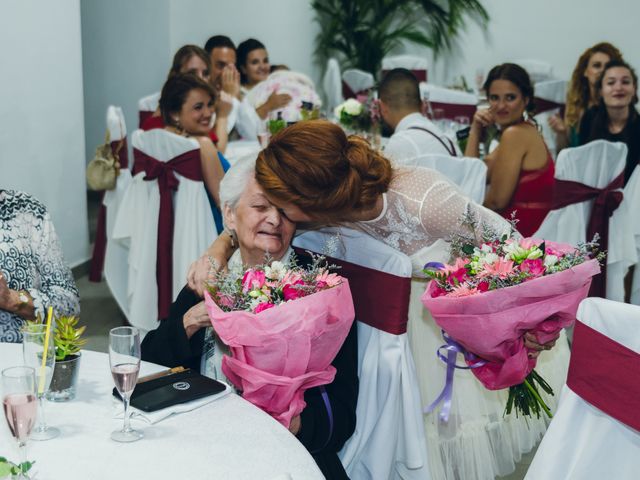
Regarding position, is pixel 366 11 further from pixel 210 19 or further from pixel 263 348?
pixel 263 348

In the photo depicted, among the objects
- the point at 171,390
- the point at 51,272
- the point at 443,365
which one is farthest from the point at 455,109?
the point at 171,390

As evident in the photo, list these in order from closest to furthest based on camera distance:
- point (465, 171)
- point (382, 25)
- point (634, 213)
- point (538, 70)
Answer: point (465, 171)
point (634, 213)
point (538, 70)
point (382, 25)

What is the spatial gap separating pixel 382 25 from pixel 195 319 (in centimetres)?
778

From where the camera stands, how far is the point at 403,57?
9117mm

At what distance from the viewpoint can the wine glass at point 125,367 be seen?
1.55m

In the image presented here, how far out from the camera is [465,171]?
12.6ft

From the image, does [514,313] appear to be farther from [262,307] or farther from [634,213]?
[634,213]

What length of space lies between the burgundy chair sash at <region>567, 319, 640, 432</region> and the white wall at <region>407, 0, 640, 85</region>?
7.67 m

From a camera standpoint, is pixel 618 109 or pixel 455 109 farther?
pixel 455 109

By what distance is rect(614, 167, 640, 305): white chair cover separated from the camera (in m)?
4.61

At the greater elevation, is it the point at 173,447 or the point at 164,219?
the point at 173,447

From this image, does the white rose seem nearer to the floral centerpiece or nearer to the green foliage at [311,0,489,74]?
the floral centerpiece

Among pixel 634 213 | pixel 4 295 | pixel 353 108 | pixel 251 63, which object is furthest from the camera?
pixel 251 63

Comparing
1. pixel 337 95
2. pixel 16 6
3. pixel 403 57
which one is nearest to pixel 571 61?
pixel 403 57
